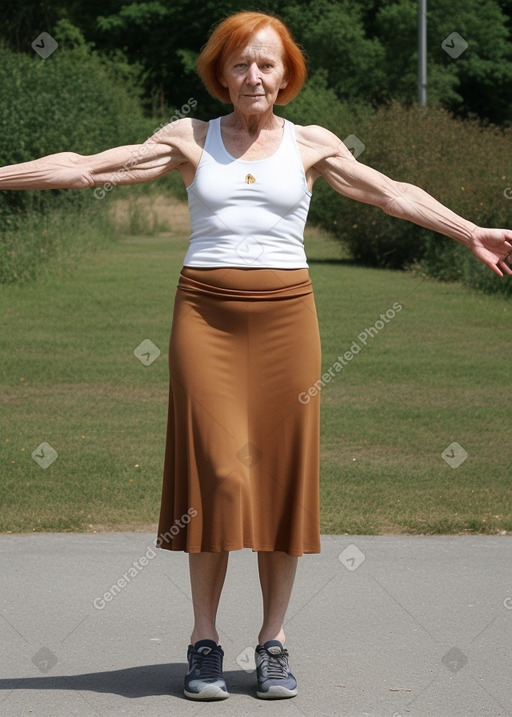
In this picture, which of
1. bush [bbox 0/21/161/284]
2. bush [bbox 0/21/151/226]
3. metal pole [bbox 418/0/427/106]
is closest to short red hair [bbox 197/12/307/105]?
bush [bbox 0/21/161/284]

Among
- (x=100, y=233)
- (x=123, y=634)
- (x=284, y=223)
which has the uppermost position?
(x=284, y=223)

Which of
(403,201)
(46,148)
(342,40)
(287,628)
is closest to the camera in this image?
(403,201)

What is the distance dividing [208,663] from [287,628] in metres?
0.76

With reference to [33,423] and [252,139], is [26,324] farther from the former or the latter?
[252,139]

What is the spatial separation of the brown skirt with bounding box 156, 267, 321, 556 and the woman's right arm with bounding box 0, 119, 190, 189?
1.24 ft

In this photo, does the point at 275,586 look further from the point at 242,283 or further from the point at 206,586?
the point at 242,283

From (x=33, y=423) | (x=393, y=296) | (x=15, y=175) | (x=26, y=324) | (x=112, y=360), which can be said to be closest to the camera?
(x=15, y=175)

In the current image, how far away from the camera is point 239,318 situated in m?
4.09

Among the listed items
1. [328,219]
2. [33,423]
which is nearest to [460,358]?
[33,423]

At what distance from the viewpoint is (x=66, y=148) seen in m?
28.2

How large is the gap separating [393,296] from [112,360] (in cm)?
711

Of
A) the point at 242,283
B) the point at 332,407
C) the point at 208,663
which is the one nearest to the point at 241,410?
the point at 242,283

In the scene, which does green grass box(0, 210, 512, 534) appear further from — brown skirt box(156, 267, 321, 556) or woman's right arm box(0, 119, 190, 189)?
woman's right arm box(0, 119, 190, 189)

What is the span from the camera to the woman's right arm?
4.04 metres
